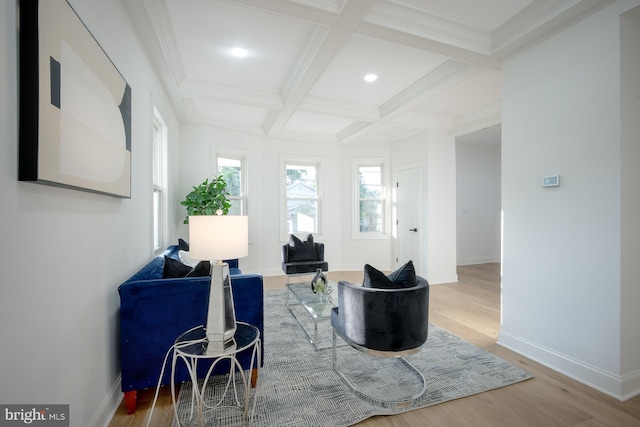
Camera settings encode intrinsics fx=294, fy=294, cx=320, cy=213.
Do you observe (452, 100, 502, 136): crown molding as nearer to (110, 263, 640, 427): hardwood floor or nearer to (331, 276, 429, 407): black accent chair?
(110, 263, 640, 427): hardwood floor

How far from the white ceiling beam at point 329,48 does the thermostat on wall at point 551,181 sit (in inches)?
74.9

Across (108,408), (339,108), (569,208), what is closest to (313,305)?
(108,408)

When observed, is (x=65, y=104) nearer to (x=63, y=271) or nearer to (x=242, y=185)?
(x=63, y=271)

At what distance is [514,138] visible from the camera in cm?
264

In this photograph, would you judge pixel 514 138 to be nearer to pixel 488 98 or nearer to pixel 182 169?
pixel 488 98

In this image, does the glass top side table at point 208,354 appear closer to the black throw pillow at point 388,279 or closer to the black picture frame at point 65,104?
the black throw pillow at point 388,279

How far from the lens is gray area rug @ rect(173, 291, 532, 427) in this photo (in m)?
1.75

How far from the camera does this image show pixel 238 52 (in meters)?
2.94

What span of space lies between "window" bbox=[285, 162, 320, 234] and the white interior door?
1.66 meters

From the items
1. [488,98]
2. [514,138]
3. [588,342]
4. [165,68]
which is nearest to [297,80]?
[165,68]

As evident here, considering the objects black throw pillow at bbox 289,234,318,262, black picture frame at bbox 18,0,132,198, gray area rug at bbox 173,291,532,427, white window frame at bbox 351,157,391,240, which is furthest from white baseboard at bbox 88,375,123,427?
white window frame at bbox 351,157,391,240

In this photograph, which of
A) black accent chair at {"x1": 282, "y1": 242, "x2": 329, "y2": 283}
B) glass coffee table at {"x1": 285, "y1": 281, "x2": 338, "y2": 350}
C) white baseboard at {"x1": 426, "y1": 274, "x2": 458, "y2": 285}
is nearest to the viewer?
glass coffee table at {"x1": 285, "y1": 281, "x2": 338, "y2": 350}

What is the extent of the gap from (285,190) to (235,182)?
3.14 feet

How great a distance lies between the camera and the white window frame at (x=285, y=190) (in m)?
5.75
